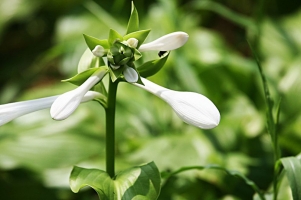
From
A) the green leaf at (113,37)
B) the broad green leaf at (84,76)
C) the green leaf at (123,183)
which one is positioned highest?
the green leaf at (113,37)

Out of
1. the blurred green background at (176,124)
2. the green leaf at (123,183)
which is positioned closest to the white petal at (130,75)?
the green leaf at (123,183)

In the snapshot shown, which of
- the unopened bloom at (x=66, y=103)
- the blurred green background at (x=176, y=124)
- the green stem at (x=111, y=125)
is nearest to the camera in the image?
the unopened bloom at (x=66, y=103)

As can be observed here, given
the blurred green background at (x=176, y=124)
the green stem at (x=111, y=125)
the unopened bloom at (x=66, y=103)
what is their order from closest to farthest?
the unopened bloom at (x=66, y=103)
the green stem at (x=111, y=125)
the blurred green background at (x=176, y=124)

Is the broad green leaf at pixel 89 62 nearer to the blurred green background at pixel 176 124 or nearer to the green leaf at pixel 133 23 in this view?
the green leaf at pixel 133 23

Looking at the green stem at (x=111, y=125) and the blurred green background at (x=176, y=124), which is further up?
the green stem at (x=111, y=125)

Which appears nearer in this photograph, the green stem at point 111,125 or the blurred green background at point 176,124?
the green stem at point 111,125
